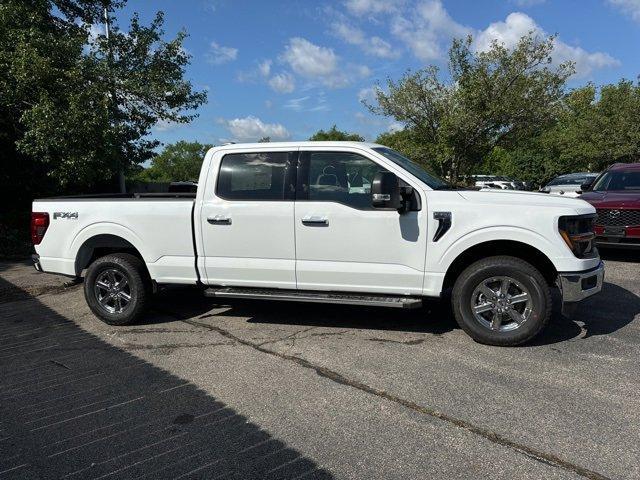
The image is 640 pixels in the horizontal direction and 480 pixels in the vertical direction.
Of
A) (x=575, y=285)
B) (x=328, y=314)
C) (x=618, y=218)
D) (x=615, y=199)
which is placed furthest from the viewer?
(x=615, y=199)

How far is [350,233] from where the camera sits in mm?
4965

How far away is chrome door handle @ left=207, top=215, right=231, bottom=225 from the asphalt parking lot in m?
1.21

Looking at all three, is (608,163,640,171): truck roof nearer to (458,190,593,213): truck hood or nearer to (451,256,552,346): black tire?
(458,190,593,213): truck hood

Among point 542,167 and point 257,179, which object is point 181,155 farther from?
point 257,179

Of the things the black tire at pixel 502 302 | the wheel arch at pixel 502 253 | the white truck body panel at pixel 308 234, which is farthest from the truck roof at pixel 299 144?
the black tire at pixel 502 302

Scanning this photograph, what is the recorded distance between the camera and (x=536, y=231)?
4566 mm

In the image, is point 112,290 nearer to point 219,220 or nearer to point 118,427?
point 219,220

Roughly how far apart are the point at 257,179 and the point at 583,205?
10.7ft

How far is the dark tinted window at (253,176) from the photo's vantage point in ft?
17.4

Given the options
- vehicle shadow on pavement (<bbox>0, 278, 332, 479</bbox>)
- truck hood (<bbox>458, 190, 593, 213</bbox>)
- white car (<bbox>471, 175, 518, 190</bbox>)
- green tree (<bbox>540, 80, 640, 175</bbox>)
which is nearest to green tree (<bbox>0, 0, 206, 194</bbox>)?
vehicle shadow on pavement (<bbox>0, 278, 332, 479</bbox>)

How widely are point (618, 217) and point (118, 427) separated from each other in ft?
26.9

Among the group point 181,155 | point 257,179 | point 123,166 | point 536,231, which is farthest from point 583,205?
point 181,155

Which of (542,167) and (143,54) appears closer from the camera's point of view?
(143,54)

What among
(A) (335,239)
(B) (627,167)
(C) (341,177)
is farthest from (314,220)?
(B) (627,167)
